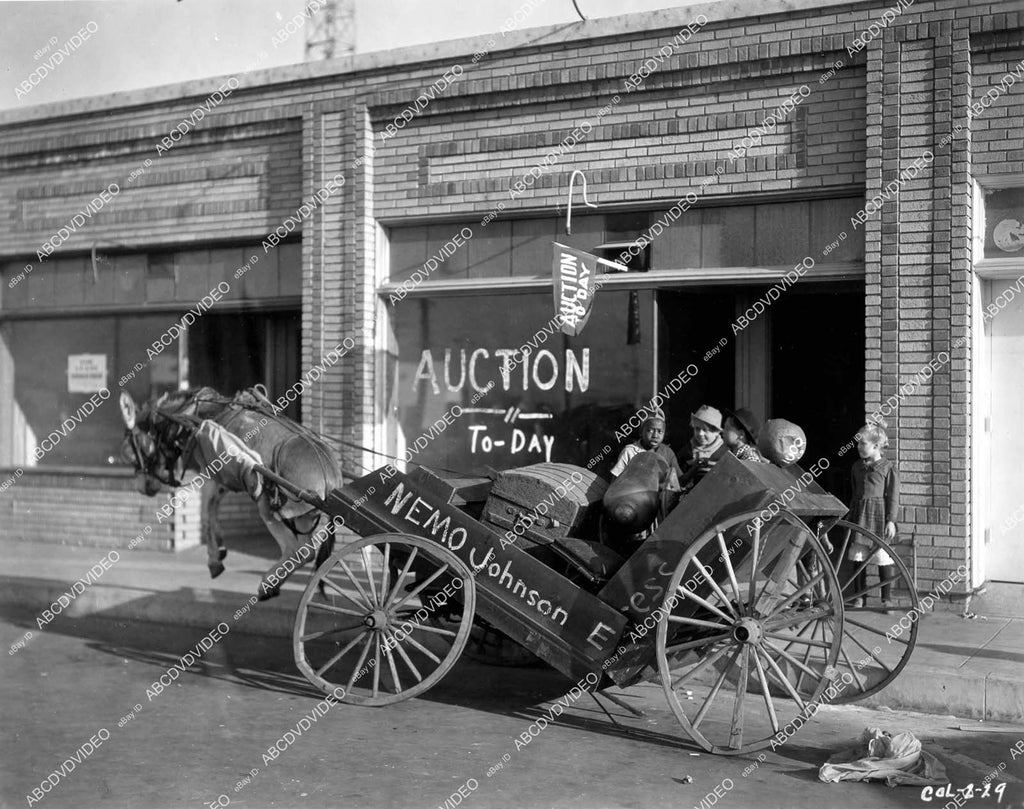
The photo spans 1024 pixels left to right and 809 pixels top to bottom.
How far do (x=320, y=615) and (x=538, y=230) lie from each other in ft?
13.4

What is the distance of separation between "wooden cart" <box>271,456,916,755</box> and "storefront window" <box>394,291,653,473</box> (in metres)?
3.39

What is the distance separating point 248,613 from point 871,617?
16.2 ft

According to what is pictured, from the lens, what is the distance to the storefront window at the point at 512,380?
35.1ft

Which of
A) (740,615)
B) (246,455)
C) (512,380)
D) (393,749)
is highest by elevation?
(512,380)

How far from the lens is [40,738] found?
6.36 m

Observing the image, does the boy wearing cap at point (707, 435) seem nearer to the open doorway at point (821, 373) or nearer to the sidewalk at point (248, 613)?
the sidewalk at point (248, 613)

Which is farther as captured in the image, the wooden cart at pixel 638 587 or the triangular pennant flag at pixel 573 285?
the triangular pennant flag at pixel 573 285

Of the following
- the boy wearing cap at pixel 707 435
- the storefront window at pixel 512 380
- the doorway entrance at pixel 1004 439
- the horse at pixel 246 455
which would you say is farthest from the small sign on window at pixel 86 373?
the doorway entrance at pixel 1004 439

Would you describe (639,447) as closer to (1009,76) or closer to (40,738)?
(1009,76)

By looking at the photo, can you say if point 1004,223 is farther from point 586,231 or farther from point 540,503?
point 540,503

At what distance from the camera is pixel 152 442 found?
29.4 ft

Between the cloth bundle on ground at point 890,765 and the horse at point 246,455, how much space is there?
365cm

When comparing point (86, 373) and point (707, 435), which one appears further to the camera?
point (86, 373)

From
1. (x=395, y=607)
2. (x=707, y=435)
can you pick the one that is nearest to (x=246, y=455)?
(x=395, y=607)
